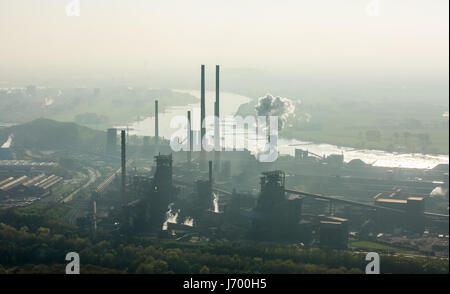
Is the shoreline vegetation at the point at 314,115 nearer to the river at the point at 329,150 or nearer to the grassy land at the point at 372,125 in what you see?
the grassy land at the point at 372,125

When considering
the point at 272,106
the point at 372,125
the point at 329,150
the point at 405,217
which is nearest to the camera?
the point at 405,217

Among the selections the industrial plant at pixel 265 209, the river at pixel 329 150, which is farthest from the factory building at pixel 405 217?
the river at pixel 329 150

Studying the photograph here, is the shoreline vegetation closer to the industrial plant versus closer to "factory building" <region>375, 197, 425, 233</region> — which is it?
the industrial plant

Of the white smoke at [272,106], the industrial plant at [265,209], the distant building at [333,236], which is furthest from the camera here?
the white smoke at [272,106]

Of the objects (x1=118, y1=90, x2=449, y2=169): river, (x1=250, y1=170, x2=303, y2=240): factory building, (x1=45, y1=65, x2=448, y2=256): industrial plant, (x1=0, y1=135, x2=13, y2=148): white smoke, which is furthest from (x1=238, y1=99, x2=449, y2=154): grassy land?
(x1=250, y1=170, x2=303, y2=240): factory building

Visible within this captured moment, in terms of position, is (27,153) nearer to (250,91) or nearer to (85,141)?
(85,141)

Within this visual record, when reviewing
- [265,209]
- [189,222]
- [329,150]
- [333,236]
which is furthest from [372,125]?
[333,236]

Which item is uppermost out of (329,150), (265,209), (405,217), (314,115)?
(314,115)

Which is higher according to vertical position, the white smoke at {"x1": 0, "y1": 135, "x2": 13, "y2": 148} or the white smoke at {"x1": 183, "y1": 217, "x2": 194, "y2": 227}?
the white smoke at {"x1": 0, "y1": 135, "x2": 13, "y2": 148}

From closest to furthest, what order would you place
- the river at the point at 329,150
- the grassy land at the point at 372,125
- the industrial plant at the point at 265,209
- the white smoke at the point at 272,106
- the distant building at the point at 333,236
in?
the distant building at the point at 333,236, the industrial plant at the point at 265,209, the white smoke at the point at 272,106, the river at the point at 329,150, the grassy land at the point at 372,125

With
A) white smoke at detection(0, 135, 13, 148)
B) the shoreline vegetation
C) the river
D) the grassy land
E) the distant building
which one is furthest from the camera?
the shoreline vegetation

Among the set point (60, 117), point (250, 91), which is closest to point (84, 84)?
point (60, 117)

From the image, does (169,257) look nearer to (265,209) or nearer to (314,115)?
(265,209)
